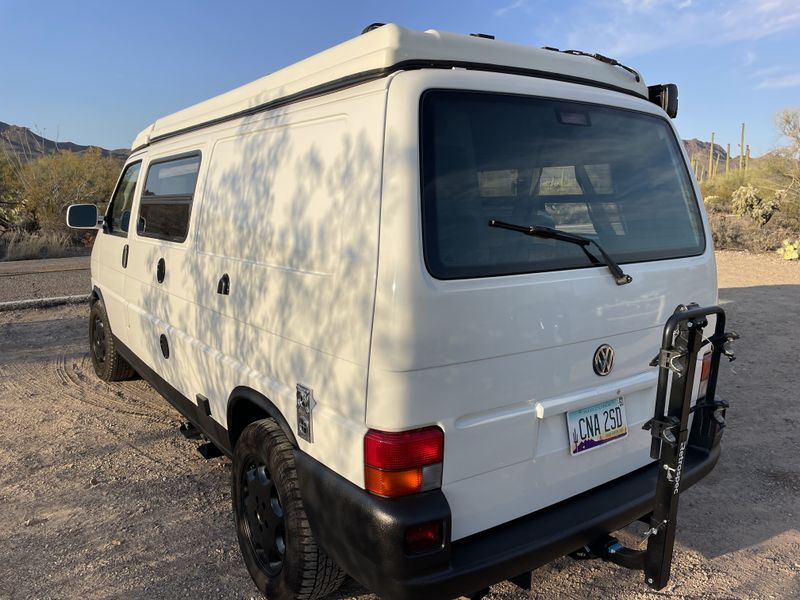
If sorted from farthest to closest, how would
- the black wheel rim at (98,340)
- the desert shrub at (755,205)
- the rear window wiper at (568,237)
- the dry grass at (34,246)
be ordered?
1. the desert shrub at (755,205)
2. the dry grass at (34,246)
3. the black wheel rim at (98,340)
4. the rear window wiper at (568,237)

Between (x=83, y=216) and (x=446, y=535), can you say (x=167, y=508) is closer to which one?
(x=446, y=535)

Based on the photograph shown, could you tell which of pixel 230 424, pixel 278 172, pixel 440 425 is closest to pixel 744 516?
Answer: pixel 440 425

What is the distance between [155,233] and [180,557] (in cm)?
204

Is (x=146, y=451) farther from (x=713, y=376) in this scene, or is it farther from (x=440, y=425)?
(x=713, y=376)

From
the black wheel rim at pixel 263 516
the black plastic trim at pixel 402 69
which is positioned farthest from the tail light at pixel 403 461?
the black plastic trim at pixel 402 69

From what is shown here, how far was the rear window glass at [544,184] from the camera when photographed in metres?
2.04

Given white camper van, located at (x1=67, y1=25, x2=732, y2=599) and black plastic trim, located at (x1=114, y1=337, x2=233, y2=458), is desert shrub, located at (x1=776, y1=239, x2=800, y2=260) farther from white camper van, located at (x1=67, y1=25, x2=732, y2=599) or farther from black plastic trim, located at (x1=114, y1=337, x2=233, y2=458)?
black plastic trim, located at (x1=114, y1=337, x2=233, y2=458)

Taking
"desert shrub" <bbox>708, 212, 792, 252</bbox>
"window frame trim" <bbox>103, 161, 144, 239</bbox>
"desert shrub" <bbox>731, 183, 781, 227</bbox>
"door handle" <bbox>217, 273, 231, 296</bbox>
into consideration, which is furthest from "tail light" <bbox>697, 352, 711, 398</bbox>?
"desert shrub" <bbox>731, 183, 781, 227</bbox>

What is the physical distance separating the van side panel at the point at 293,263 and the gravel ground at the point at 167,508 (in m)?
0.73

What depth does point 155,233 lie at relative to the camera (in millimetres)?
3975

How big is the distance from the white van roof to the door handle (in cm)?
82

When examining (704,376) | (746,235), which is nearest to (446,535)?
(704,376)

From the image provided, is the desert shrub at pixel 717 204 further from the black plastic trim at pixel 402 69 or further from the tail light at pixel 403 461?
the tail light at pixel 403 461

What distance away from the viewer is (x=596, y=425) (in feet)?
7.93
